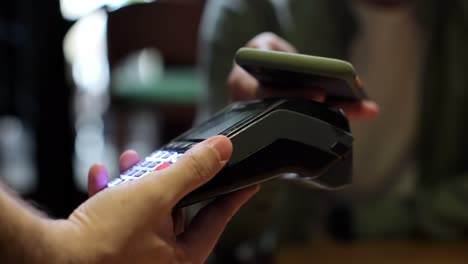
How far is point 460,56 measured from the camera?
85 centimetres

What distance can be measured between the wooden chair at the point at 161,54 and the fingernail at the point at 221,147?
1.12 m

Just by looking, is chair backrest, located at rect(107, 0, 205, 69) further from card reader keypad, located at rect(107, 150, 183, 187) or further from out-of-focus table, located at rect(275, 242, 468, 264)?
card reader keypad, located at rect(107, 150, 183, 187)

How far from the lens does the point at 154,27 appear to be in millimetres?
1555

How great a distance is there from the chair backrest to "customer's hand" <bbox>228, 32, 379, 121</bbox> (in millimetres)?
1013

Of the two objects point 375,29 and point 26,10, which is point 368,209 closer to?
point 375,29

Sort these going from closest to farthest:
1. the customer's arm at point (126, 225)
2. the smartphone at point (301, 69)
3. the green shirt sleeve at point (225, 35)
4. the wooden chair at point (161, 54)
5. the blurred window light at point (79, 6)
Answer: the customer's arm at point (126, 225)
the smartphone at point (301, 69)
the green shirt sleeve at point (225, 35)
the blurred window light at point (79, 6)
the wooden chair at point (161, 54)

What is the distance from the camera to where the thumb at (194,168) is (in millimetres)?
274

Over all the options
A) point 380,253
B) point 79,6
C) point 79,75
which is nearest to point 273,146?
point 380,253

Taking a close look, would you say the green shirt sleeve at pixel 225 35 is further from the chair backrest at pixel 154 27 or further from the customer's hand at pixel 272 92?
the chair backrest at pixel 154 27

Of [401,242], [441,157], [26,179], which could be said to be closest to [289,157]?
[401,242]

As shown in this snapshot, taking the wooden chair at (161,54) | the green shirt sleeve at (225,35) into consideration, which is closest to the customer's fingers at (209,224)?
the green shirt sleeve at (225,35)

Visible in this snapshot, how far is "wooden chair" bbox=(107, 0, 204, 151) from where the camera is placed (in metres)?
1.44

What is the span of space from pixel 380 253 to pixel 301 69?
16.1 inches

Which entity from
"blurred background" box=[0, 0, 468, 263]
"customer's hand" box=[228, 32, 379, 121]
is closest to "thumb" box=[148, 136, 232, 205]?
"customer's hand" box=[228, 32, 379, 121]
